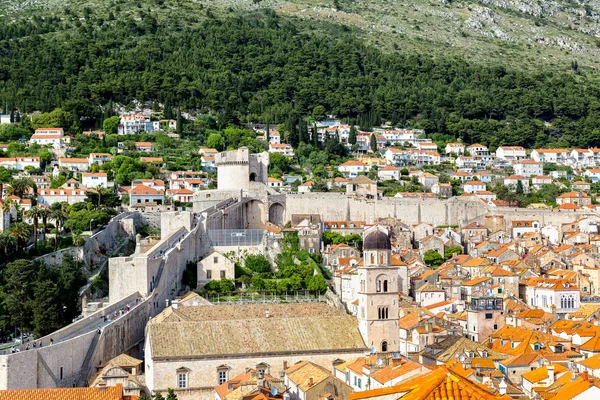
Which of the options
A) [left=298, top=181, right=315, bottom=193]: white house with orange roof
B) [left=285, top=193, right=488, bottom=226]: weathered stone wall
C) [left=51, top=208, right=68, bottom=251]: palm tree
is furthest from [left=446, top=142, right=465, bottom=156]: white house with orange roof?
[left=51, top=208, right=68, bottom=251]: palm tree

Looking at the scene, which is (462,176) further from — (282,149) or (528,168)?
(282,149)

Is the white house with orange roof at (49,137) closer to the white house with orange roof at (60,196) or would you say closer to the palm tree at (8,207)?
the white house with orange roof at (60,196)

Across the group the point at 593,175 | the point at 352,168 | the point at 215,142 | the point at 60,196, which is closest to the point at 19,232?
the point at 60,196

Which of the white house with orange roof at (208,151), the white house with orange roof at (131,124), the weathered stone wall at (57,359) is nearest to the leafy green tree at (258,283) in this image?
the weathered stone wall at (57,359)

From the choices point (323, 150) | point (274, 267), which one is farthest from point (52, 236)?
point (323, 150)

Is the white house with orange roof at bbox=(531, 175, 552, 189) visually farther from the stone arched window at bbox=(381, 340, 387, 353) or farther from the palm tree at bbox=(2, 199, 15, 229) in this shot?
the stone arched window at bbox=(381, 340, 387, 353)
